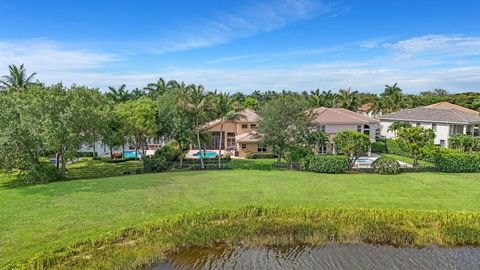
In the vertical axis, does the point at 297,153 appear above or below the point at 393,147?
below

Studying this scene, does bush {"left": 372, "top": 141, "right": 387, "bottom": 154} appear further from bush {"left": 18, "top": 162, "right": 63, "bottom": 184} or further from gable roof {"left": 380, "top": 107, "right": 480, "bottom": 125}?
bush {"left": 18, "top": 162, "right": 63, "bottom": 184}

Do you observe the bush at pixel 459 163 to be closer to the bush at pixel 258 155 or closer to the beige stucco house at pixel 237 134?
the bush at pixel 258 155

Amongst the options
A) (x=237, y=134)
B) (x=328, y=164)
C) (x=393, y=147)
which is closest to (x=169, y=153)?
(x=237, y=134)

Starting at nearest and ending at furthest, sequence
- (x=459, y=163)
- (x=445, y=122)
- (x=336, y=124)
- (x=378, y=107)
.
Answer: (x=459, y=163) → (x=336, y=124) → (x=445, y=122) → (x=378, y=107)

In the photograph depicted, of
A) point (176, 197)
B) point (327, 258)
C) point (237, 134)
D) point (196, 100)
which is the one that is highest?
point (196, 100)

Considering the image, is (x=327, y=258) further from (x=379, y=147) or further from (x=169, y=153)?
(x=379, y=147)

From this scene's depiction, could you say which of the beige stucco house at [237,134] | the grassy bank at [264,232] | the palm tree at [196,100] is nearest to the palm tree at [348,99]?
the beige stucco house at [237,134]

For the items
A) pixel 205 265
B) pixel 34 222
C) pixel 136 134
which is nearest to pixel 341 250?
pixel 205 265
